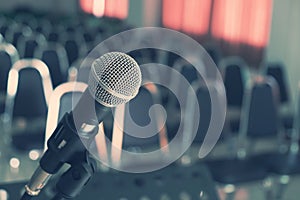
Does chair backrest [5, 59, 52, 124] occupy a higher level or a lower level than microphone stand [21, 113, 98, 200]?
lower

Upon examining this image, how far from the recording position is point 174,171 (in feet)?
5.24

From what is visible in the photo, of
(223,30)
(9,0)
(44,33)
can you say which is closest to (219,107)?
(223,30)

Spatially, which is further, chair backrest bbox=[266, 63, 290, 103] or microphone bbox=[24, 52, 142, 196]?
chair backrest bbox=[266, 63, 290, 103]

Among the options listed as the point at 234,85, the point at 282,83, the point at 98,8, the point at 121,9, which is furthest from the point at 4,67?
the point at 98,8

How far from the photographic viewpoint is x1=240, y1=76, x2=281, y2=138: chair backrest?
394 cm

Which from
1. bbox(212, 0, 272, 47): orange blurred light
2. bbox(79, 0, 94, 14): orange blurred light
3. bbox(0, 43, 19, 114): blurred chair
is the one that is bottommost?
bbox(79, 0, 94, 14): orange blurred light

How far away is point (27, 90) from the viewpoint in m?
3.75

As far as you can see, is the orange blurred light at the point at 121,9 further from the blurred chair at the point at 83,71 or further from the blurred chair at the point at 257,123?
the blurred chair at the point at 257,123

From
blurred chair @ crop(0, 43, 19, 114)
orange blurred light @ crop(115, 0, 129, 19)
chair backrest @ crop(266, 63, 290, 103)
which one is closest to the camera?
blurred chair @ crop(0, 43, 19, 114)

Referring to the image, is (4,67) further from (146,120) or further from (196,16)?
(196,16)

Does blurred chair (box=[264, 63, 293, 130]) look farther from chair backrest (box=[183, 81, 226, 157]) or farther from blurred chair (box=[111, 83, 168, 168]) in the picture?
blurred chair (box=[111, 83, 168, 168])

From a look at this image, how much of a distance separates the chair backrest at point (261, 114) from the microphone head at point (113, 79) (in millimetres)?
3015

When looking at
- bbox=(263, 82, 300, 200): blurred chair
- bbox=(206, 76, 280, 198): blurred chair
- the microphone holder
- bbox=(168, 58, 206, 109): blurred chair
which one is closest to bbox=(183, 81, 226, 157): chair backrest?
bbox=(206, 76, 280, 198): blurred chair

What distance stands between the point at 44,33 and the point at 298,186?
471 cm
